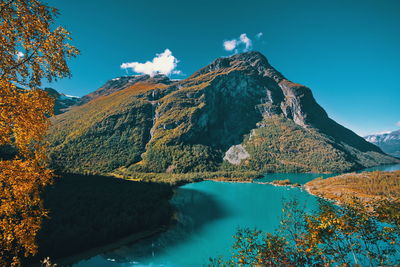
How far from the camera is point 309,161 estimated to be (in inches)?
7830

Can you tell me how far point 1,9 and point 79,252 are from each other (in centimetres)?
4877

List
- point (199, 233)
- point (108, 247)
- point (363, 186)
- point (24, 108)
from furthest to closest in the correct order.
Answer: point (363, 186)
point (199, 233)
point (108, 247)
point (24, 108)

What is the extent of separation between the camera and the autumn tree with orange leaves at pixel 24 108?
6.18 meters

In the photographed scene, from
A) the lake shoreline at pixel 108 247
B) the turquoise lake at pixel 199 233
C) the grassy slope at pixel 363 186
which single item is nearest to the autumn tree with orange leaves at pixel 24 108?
Result: the turquoise lake at pixel 199 233

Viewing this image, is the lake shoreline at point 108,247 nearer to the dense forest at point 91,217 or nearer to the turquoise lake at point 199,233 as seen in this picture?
the dense forest at point 91,217

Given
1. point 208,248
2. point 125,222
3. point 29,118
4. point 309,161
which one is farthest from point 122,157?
point 29,118

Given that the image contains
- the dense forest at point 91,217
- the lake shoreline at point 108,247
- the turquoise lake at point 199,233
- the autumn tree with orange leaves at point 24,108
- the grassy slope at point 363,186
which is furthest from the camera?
the grassy slope at point 363,186

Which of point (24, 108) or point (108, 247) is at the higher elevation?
point (24, 108)

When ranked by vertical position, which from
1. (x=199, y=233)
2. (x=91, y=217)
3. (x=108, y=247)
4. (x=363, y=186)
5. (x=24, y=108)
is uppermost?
(x=24, y=108)

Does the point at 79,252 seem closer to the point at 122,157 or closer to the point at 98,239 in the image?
the point at 98,239

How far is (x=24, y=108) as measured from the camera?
6.55 m

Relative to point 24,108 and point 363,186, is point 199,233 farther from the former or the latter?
point 363,186

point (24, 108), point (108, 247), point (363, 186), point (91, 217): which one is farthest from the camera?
point (363, 186)

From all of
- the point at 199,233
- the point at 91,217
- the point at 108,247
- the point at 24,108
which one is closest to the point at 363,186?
the point at 199,233
